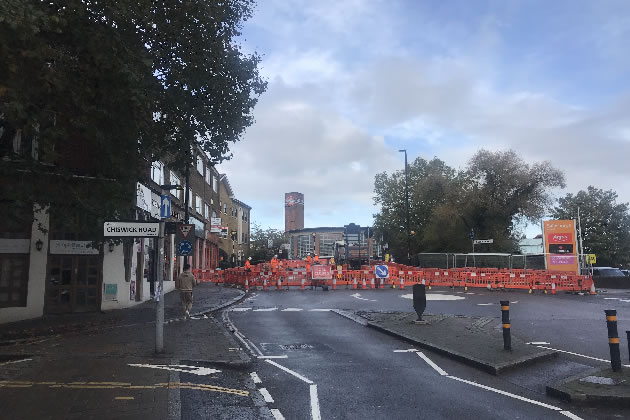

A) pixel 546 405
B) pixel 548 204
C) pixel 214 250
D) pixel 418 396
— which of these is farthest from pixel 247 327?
pixel 548 204

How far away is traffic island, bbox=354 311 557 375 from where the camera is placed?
326 inches

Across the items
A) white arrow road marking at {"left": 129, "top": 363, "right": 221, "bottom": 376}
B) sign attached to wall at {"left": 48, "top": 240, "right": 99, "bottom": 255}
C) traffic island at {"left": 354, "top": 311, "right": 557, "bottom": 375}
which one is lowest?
white arrow road marking at {"left": 129, "top": 363, "right": 221, "bottom": 376}

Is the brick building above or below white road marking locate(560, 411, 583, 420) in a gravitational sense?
above

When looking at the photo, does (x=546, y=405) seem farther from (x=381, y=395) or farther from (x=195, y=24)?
(x=195, y=24)

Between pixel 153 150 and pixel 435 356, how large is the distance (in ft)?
28.9

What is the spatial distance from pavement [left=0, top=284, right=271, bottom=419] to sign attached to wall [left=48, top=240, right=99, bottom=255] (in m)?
4.44

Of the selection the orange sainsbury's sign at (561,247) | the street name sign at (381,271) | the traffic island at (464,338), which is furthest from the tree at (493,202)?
the traffic island at (464,338)

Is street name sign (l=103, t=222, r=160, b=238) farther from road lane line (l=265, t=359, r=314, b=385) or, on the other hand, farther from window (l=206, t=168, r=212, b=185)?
window (l=206, t=168, r=212, b=185)

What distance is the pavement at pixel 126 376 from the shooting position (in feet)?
18.3

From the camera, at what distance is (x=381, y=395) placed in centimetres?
643

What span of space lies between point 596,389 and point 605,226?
70.3m

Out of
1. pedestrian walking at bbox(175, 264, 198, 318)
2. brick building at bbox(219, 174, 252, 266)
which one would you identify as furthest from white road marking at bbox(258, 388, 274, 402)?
brick building at bbox(219, 174, 252, 266)

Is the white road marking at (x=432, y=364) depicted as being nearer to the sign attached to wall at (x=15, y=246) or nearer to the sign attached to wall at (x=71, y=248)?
the sign attached to wall at (x=71, y=248)

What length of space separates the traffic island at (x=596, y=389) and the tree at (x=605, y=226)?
207 ft
